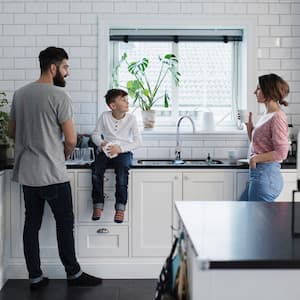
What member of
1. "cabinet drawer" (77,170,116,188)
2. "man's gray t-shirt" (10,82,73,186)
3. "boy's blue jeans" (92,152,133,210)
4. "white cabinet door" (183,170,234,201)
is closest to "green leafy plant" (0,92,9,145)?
"man's gray t-shirt" (10,82,73,186)

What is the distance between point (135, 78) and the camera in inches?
191

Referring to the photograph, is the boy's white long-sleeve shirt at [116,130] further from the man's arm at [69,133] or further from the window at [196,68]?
the window at [196,68]

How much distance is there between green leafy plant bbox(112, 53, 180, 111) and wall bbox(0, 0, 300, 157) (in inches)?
13.1

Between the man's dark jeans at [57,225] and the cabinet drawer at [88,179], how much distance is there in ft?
1.01

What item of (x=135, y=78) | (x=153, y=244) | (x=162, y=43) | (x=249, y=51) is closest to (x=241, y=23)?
(x=249, y=51)

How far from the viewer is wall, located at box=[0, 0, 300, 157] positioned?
4.53 m

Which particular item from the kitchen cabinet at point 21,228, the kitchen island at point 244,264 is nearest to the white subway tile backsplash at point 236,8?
the kitchen cabinet at point 21,228

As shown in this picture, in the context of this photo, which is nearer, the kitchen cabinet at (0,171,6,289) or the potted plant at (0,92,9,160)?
the kitchen cabinet at (0,171,6,289)

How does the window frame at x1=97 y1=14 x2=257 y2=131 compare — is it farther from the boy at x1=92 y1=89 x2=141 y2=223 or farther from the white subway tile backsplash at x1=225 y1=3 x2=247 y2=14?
the boy at x1=92 y1=89 x2=141 y2=223

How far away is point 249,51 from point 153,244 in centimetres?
184

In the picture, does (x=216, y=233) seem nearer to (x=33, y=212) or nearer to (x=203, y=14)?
(x=33, y=212)

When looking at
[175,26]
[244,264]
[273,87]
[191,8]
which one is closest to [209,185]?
[273,87]

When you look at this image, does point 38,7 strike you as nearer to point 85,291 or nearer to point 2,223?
point 2,223

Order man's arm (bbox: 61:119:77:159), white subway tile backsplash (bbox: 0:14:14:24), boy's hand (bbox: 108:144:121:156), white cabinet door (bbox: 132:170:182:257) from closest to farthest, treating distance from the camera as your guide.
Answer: man's arm (bbox: 61:119:77:159) → boy's hand (bbox: 108:144:121:156) → white cabinet door (bbox: 132:170:182:257) → white subway tile backsplash (bbox: 0:14:14:24)
